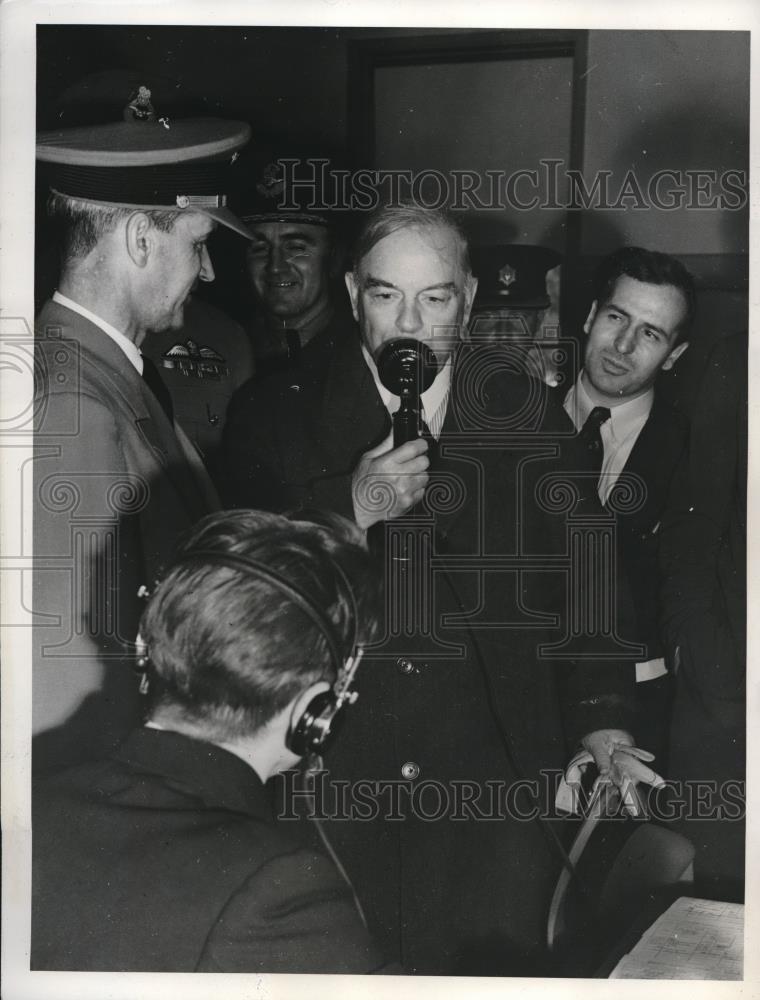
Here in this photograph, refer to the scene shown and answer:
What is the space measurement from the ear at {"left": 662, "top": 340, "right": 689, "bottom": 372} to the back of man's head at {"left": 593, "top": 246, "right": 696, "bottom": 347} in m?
0.01

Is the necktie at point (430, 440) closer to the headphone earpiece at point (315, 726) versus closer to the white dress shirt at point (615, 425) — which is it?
the white dress shirt at point (615, 425)

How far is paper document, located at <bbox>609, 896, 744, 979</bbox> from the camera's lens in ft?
6.17

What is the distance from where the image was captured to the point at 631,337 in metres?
1.88

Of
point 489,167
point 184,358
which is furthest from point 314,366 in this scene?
point 489,167

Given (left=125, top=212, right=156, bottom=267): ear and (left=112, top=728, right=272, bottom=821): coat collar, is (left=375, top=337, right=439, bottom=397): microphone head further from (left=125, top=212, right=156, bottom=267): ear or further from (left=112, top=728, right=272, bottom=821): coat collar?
(left=112, top=728, right=272, bottom=821): coat collar

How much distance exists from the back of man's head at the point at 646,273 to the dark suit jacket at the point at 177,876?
1.21 meters

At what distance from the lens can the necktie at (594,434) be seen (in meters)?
1.90

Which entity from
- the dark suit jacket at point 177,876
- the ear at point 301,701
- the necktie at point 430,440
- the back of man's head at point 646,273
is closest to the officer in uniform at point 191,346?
the necktie at point 430,440

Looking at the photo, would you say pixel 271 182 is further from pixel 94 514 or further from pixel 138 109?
pixel 94 514

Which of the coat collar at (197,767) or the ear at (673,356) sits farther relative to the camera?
the ear at (673,356)

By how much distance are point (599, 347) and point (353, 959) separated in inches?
52.6

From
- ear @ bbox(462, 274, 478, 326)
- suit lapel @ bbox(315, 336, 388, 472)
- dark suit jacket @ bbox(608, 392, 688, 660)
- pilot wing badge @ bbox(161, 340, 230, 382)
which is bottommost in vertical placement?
dark suit jacket @ bbox(608, 392, 688, 660)

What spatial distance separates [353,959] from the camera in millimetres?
1847

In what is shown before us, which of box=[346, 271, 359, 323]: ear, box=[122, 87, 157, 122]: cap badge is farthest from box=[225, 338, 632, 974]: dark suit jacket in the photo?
box=[122, 87, 157, 122]: cap badge
